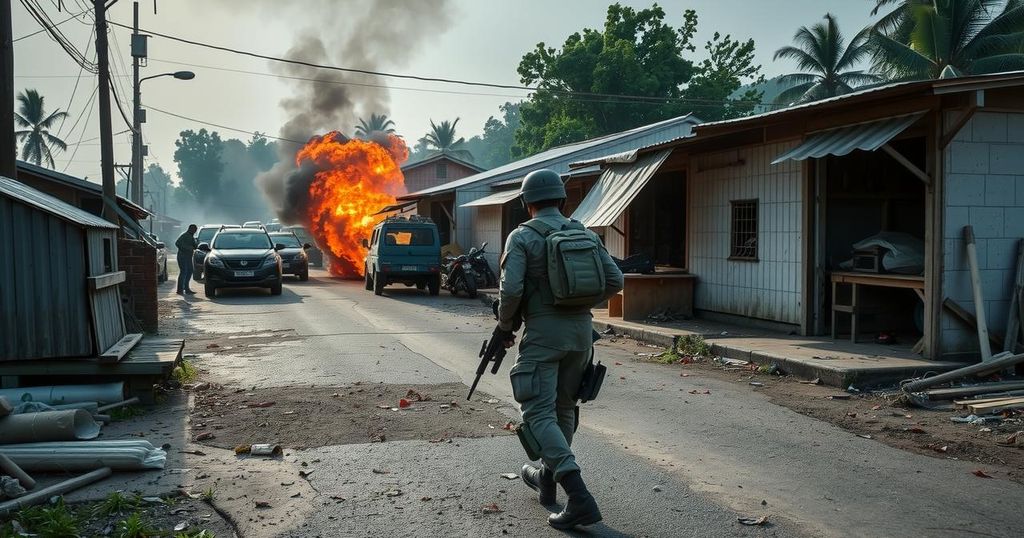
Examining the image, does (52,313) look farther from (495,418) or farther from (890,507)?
(890,507)

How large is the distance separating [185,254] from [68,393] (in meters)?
14.3

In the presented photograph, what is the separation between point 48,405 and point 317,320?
853 cm

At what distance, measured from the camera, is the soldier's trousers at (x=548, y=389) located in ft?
14.6

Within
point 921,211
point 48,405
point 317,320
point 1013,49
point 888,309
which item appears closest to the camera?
point 48,405

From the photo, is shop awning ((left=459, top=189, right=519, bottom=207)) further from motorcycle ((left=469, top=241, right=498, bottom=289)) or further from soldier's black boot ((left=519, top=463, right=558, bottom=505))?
soldier's black boot ((left=519, top=463, right=558, bottom=505))

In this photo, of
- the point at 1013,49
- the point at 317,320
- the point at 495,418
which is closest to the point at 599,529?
the point at 495,418

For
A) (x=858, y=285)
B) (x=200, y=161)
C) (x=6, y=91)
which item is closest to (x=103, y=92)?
(x=6, y=91)

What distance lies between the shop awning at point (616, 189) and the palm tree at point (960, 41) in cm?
1967

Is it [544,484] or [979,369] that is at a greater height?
[979,369]

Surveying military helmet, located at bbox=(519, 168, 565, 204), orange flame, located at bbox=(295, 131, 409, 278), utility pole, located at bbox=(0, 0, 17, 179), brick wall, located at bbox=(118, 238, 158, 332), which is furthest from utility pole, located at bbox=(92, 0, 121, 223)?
orange flame, located at bbox=(295, 131, 409, 278)

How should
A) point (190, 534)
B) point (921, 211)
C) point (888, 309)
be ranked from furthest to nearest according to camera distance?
1. point (921, 211)
2. point (888, 309)
3. point (190, 534)

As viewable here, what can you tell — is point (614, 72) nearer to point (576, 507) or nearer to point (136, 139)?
point (136, 139)

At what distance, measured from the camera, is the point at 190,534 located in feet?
13.9

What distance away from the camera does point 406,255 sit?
2170 cm
